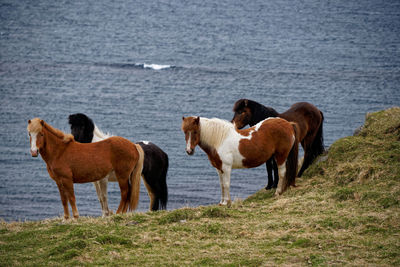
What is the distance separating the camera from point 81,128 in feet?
35.3

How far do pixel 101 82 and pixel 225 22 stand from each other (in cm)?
4182

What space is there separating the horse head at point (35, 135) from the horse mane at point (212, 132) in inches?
124

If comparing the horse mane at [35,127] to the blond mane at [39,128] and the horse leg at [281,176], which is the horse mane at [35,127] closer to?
the blond mane at [39,128]

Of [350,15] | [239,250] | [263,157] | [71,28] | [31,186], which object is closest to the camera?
[239,250]

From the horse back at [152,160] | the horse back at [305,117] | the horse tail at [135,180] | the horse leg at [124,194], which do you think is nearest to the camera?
the horse leg at [124,194]

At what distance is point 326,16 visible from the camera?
86125 mm

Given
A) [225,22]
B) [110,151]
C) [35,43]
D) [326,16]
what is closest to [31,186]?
[110,151]

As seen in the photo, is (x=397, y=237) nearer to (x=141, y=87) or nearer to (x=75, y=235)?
(x=75, y=235)

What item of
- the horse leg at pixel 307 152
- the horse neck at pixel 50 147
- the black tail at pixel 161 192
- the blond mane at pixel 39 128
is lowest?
the black tail at pixel 161 192

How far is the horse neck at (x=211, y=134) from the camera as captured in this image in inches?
404

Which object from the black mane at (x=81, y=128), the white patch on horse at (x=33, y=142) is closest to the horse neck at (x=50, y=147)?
the white patch on horse at (x=33, y=142)

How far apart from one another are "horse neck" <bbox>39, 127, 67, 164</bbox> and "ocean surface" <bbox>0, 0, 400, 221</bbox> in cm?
973

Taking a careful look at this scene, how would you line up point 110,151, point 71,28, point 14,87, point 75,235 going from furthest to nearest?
1. point 71,28
2. point 14,87
3. point 110,151
4. point 75,235

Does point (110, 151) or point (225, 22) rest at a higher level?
point (225, 22)
